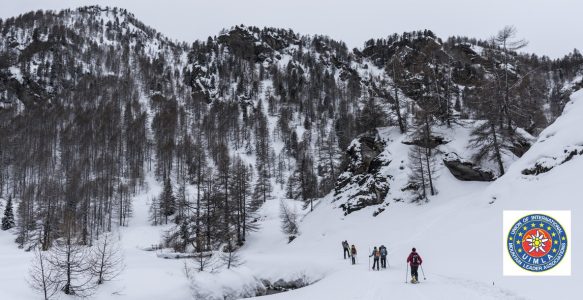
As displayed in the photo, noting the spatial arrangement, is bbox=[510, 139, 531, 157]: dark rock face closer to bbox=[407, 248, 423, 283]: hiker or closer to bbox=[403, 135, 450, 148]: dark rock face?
bbox=[403, 135, 450, 148]: dark rock face

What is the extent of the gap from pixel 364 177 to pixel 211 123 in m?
102

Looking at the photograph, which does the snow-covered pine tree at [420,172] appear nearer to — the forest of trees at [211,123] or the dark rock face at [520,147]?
the forest of trees at [211,123]

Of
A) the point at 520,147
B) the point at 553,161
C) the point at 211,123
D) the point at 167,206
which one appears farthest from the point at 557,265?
the point at 211,123

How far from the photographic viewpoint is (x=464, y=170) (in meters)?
41.5

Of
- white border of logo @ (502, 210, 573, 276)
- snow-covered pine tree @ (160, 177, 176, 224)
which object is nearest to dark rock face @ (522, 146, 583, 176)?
white border of logo @ (502, 210, 573, 276)

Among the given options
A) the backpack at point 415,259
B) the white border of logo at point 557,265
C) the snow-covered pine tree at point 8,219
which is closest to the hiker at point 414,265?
the backpack at point 415,259

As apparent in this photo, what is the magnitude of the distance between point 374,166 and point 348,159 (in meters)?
7.89

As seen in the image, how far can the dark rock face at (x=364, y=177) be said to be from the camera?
44.9 meters

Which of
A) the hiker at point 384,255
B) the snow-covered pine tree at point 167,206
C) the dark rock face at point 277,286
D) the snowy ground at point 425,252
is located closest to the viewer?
the snowy ground at point 425,252

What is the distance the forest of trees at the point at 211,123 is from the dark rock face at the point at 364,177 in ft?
12.4

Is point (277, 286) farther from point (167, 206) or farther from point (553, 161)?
point (167, 206)

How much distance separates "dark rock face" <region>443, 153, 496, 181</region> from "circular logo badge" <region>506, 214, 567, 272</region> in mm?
26464

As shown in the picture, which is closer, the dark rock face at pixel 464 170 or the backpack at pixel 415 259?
the backpack at pixel 415 259

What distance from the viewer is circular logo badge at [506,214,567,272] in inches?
→ 572
